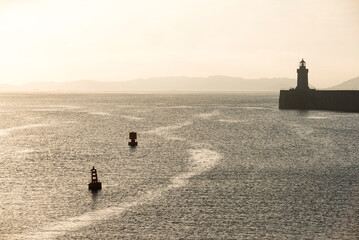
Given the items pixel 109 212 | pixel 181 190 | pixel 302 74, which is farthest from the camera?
pixel 302 74

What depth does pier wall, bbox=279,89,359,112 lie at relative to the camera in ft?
359

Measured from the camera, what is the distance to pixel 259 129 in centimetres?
7394

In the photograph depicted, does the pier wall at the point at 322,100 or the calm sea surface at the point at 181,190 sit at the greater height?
the pier wall at the point at 322,100

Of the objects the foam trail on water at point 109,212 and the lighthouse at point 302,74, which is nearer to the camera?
the foam trail on water at point 109,212

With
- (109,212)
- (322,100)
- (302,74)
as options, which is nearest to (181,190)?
(109,212)

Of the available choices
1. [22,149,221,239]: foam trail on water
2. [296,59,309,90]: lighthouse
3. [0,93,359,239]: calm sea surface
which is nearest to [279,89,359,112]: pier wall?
[296,59,309,90]: lighthouse

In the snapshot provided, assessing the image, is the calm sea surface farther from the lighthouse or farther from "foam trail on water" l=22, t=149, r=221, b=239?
the lighthouse

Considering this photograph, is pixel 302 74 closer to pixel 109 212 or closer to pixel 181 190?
pixel 181 190

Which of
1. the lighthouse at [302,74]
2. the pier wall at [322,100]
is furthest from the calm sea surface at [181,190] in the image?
the lighthouse at [302,74]

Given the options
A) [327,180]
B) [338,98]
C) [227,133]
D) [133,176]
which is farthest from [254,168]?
[338,98]

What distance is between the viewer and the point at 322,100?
116m

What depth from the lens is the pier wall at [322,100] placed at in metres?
109

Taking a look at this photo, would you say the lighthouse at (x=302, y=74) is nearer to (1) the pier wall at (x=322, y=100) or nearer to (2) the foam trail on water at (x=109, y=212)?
(1) the pier wall at (x=322, y=100)

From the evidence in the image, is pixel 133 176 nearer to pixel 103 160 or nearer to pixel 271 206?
pixel 103 160
